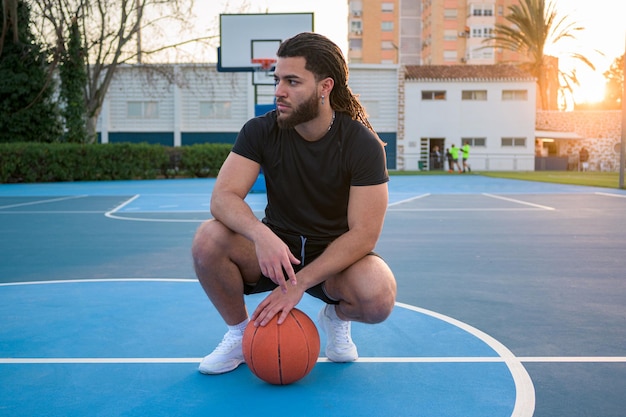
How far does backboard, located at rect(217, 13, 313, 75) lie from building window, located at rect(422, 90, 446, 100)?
24.8 metres

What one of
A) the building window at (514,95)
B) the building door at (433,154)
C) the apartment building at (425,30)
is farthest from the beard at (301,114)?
the apartment building at (425,30)

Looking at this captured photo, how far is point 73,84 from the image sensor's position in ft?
86.3

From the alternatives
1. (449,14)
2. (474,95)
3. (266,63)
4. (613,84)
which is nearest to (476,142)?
(474,95)

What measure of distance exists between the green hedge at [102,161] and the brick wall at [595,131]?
2666 cm

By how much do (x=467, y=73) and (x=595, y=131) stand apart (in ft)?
33.0

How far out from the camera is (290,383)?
9.23ft

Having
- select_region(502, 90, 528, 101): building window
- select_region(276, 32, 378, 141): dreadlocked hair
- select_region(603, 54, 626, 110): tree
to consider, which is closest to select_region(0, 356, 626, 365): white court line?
select_region(276, 32, 378, 141): dreadlocked hair

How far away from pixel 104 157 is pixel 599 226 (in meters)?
20.1

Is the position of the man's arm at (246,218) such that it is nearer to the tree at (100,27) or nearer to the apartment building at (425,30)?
the tree at (100,27)

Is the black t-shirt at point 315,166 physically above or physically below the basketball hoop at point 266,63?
below

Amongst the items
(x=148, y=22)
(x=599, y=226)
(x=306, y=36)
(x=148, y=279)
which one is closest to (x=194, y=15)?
(x=148, y=22)

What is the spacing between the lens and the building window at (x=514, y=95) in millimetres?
41188

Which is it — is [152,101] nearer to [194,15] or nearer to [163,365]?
[194,15]

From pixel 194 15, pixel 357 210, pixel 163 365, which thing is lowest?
pixel 163 365
